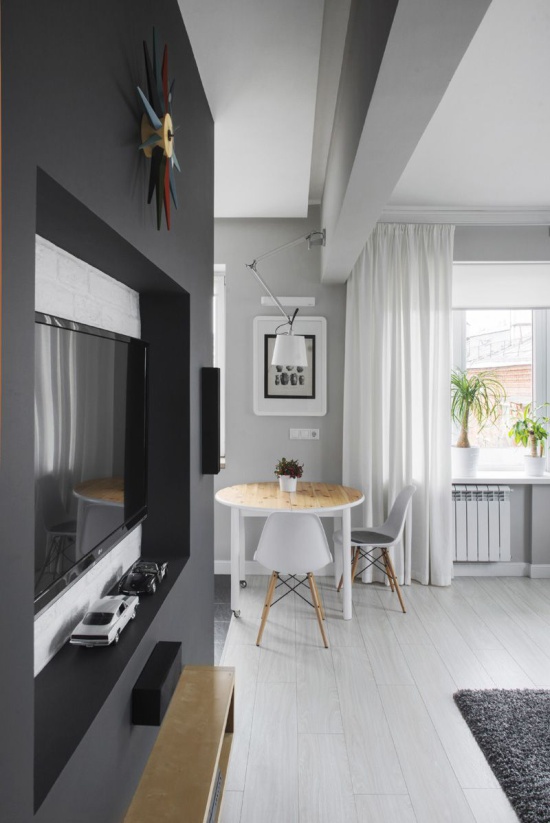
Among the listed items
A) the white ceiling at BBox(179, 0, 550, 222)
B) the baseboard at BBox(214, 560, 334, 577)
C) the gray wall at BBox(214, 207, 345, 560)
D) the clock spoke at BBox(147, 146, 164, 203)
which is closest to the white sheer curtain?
the gray wall at BBox(214, 207, 345, 560)

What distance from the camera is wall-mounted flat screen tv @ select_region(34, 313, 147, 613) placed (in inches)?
44.8

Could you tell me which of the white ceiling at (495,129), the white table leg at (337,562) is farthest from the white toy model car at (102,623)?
the white table leg at (337,562)

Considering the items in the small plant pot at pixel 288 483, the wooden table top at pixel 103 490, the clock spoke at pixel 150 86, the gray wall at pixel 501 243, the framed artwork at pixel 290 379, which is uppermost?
the gray wall at pixel 501 243

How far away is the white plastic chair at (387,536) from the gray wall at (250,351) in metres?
0.59

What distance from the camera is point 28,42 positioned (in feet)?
2.75

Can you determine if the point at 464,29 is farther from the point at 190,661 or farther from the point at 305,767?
the point at 305,767

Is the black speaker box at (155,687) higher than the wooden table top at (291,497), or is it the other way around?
the wooden table top at (291,497)

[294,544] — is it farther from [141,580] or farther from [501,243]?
[501,243]

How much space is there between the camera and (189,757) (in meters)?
1.40

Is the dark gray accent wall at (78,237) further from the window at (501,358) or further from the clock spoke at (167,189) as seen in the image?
the window at (501,358)

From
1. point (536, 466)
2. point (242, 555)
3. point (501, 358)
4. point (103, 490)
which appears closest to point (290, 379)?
point (242, 555)

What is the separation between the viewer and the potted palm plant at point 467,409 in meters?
4.42

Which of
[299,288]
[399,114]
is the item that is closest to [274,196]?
[299,288]

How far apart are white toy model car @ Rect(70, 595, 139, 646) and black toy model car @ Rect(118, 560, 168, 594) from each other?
0.66ft
